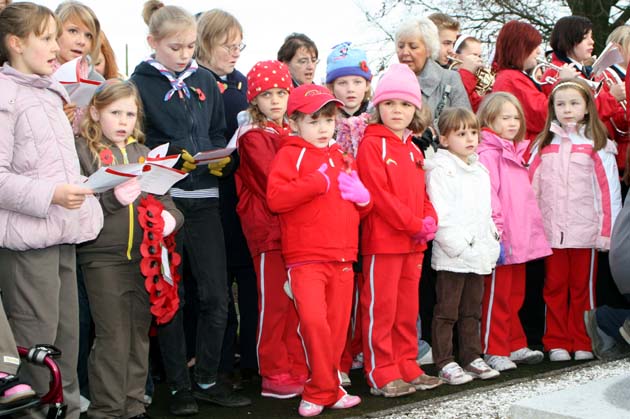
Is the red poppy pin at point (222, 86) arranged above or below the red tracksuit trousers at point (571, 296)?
above

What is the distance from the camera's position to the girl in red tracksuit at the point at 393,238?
5605 mm

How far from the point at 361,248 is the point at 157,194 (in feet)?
4.80

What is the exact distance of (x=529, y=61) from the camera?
732 cm

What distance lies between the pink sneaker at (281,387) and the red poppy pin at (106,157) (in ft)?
5.69

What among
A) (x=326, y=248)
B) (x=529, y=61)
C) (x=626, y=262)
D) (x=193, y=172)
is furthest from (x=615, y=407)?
(x=529, y=61)

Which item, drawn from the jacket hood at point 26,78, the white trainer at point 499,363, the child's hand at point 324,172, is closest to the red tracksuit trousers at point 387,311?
the child's hand at point 324,172

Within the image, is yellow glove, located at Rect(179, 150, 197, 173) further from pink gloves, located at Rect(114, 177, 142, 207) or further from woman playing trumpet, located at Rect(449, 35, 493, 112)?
woman playing trumpet, located at Rect(449, 35, 493, 112)

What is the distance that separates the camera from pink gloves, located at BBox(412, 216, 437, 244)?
222 inches

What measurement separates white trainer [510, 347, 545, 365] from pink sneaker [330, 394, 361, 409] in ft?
5.57

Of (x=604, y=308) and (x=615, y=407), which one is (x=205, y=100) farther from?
(x=604, y=308)

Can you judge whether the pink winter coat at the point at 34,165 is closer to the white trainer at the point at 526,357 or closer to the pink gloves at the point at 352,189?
the pink gloves at the point at 352,189

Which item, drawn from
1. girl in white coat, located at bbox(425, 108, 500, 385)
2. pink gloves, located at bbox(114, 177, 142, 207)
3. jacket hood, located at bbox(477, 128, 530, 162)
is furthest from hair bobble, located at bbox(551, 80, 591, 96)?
pink gloves, located at bbox(114, 177, 142, 207)

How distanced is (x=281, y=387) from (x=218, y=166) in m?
1.39

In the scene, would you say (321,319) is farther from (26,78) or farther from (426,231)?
(26,78)
